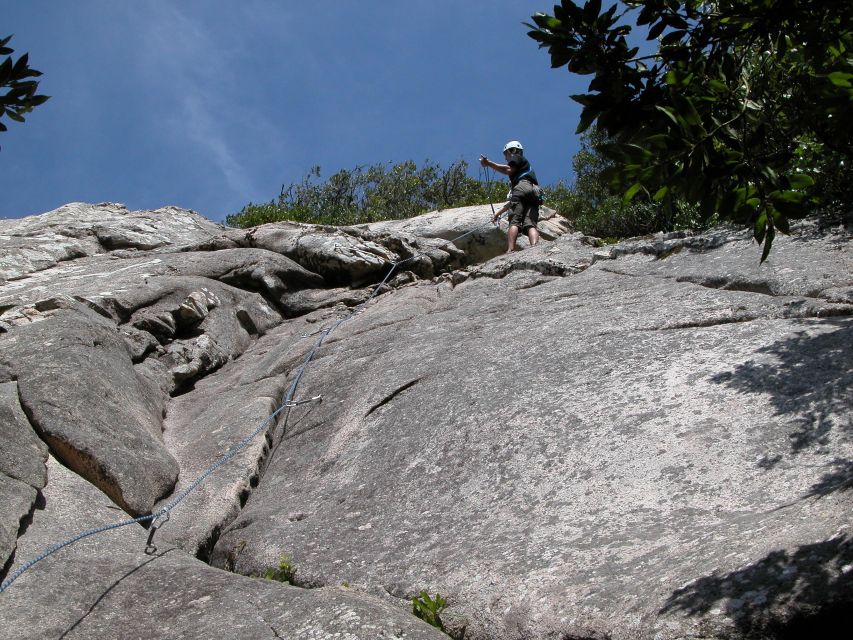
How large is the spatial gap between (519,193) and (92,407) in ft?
28.8

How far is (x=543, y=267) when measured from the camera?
39.3ft

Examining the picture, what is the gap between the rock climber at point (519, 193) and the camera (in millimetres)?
15180

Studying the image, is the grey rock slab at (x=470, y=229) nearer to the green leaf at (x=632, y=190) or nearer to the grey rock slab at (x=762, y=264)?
the grey rock slab at (x=762, y=264)

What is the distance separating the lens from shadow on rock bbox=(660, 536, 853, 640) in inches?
156

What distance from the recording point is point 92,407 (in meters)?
8.45

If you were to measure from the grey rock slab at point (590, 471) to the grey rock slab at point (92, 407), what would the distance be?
1.04 m

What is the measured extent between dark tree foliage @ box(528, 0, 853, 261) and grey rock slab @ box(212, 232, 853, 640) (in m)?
1.73

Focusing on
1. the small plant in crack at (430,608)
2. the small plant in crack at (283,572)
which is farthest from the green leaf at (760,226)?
the small plant in crack at (283,572)

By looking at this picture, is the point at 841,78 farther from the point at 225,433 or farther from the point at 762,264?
the point at 225,433

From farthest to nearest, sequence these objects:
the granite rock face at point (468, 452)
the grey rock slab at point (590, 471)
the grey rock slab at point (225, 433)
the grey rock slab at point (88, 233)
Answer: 1. the grey rock slab at point (88, 233)
2. the grey rock slab at point (225, 433)
3. the granite rock face at point (468, 452)
4. the grey rock slab at point (590, 471)

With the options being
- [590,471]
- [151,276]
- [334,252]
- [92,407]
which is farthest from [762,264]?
[151,276]

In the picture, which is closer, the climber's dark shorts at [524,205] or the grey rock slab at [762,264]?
the grey rock slab at [762,264]

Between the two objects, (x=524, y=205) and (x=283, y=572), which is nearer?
(x=283, y=572)

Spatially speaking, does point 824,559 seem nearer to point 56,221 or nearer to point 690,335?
point 690,335
